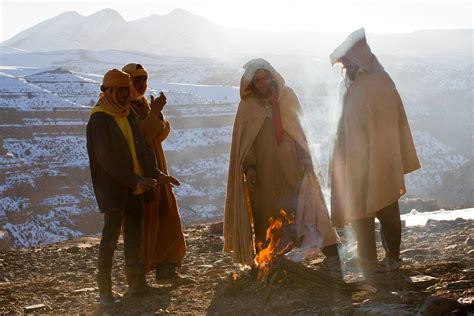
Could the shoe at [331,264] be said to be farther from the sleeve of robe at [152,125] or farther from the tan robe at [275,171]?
the sleeve of robe at [152,125]

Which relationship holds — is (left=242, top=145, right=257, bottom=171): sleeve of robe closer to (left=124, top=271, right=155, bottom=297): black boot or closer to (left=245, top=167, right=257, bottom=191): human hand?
(left=245, top=167, right=257, bottom=191): human hand

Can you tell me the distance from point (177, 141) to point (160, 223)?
130ft

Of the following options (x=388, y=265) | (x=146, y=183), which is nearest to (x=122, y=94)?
(x=146, y=183)

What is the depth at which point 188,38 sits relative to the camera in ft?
501

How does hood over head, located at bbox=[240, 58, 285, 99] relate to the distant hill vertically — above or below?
below

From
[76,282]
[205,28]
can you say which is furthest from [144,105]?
[205,28]

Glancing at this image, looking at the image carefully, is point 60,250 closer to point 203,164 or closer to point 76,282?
point 76,282

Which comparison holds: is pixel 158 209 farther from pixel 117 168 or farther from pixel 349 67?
pixel 349 67

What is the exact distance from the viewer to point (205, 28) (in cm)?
15525

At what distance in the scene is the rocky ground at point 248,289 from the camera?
4137 millimetres

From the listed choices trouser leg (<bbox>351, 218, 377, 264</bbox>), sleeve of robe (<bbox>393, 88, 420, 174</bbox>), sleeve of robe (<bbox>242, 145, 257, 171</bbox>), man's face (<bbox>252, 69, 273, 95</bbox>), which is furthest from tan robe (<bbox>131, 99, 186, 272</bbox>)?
sleeve of robe (<bbox>393, 88, 420, 174</bbox>)

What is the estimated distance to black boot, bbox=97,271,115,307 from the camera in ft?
16.8

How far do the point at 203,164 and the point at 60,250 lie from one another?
110ft

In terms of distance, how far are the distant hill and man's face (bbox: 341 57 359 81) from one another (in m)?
120
